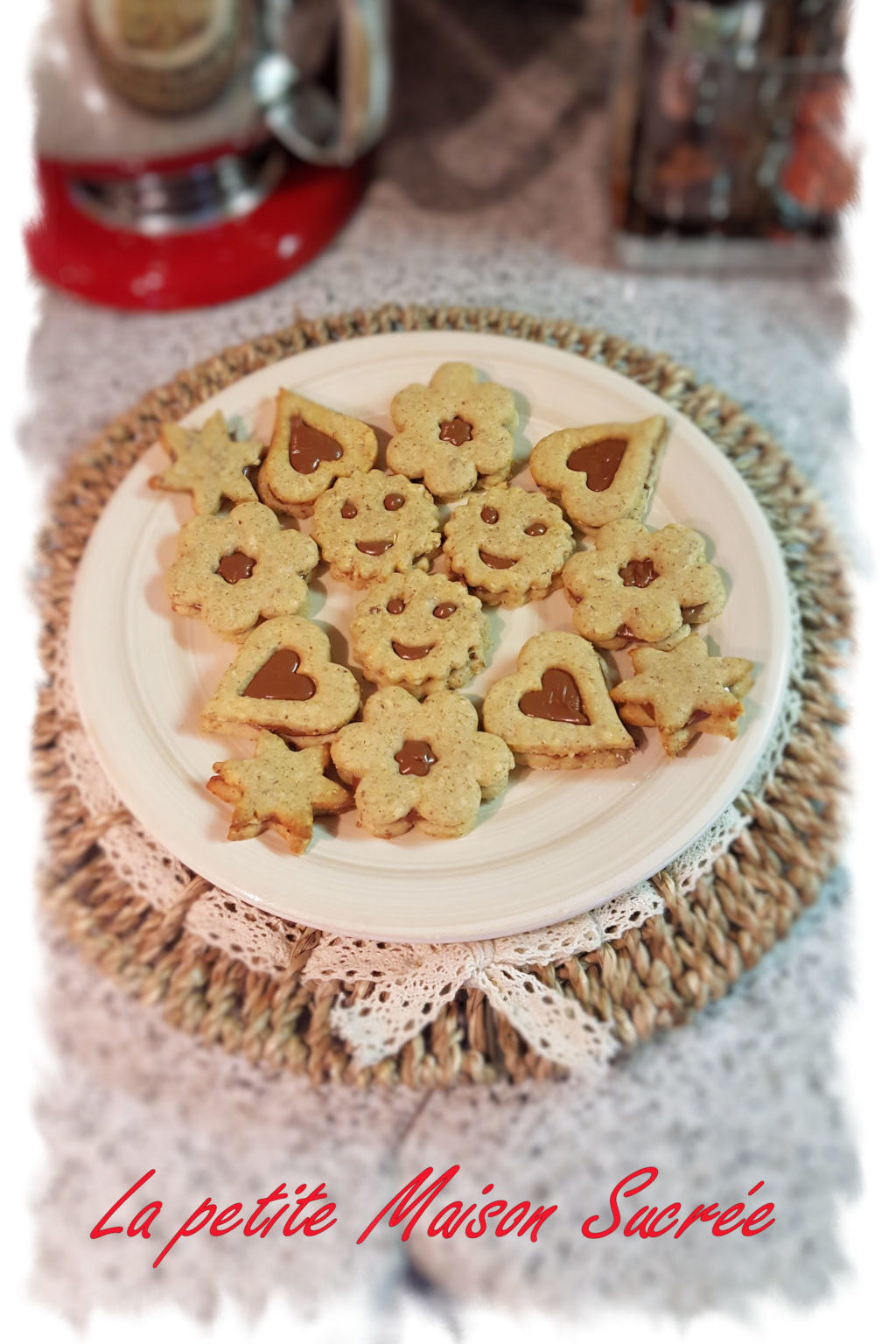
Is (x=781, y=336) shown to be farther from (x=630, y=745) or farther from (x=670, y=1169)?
(x=670, y=1169)

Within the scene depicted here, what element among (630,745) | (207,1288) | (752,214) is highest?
(752,214)

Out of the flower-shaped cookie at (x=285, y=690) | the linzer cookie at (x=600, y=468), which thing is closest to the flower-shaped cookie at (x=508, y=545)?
the linzer cookie at (x=600, y=468)

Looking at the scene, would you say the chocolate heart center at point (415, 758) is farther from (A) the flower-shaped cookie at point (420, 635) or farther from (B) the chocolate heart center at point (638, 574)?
(B) the chocolate heart center at point (638, 574)

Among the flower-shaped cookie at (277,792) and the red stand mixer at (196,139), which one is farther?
the red stand mixer at (196,139)

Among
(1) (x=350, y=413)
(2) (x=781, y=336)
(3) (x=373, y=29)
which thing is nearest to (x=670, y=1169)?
(1) (x=350, y=413)

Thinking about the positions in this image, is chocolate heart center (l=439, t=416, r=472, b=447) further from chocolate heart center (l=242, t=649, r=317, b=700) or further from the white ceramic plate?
chocolate heart center (l=242, t=649, r=317, b=700)

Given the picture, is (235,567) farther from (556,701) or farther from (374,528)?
(556,701)

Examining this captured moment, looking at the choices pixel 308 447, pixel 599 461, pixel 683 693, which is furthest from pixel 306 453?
pixel 683 693

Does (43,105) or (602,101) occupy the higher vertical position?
(602,101)
